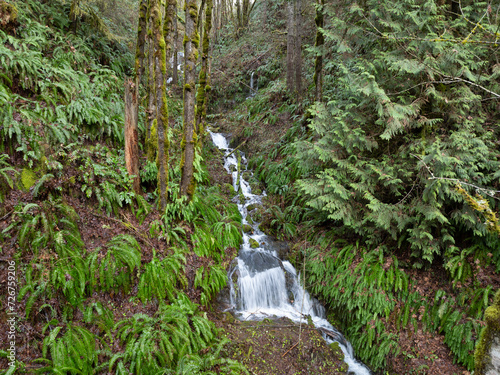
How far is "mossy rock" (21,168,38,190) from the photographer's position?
4.62 meters

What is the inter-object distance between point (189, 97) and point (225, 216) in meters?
3.30

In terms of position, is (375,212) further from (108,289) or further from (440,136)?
(108,289)

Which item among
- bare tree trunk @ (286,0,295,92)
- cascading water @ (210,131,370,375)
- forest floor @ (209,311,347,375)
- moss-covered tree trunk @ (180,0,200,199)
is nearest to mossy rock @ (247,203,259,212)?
cascading water @ (210,131,370,375)

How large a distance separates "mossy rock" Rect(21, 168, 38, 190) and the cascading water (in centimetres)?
445

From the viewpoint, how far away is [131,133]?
6.04m

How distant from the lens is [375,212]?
5.68m

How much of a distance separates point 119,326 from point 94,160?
3462mm

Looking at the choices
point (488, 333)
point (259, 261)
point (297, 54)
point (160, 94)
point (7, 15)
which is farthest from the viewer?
point (297, 54)

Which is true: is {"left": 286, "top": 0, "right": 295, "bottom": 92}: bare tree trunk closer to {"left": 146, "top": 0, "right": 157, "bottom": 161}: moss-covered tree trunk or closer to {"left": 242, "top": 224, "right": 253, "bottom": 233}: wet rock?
{"left": 146, "top": 0, "right": 157, "bottom": 161}: moss-covered tree trunk

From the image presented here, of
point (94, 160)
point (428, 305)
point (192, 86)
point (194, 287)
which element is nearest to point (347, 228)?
point (428, 305)

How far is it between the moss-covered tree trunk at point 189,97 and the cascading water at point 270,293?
2.33m

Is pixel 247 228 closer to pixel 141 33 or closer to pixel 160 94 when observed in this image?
pixel 160 94

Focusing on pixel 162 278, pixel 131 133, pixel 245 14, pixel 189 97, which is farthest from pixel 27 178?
pixel 245 14

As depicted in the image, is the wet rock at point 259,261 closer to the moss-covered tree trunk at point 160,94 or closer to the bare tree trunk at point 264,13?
the moss-covered tree trunk at point 160,94
